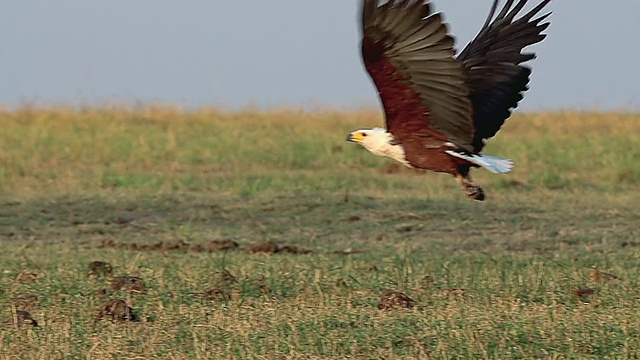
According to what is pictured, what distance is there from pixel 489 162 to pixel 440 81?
2.09 ft

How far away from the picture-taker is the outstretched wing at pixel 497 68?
6.74 metres

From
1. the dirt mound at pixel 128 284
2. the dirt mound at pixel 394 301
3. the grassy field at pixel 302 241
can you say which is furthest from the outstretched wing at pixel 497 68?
the dirt mound at pixel 128 284

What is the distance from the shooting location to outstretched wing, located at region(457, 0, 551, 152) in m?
6.74

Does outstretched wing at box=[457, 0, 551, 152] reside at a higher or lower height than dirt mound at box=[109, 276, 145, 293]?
higher

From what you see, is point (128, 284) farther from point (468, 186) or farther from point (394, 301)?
point (468, 186)

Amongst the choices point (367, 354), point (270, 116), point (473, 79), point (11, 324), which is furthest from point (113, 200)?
point (270, 116)

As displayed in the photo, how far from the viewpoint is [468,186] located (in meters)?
6.65

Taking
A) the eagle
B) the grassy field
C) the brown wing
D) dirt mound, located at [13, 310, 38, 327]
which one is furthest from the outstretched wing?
dirt mound, located at [13, 310, 38, 327]

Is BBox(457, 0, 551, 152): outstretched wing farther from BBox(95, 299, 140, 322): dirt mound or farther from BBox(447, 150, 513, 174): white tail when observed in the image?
BBox(95, 299, 140, 322): dirt mound

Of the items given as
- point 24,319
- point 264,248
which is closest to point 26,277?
point 24,319

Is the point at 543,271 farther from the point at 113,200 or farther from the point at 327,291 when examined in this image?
the point at 113,200

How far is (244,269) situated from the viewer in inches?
265

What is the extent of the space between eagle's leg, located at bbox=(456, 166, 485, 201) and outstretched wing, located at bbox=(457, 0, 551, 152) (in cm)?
20

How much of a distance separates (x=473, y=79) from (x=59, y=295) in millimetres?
2560
